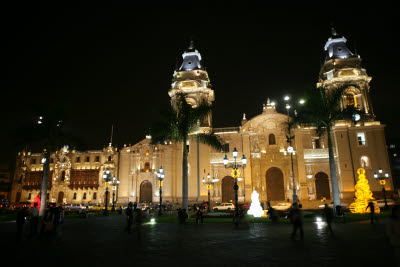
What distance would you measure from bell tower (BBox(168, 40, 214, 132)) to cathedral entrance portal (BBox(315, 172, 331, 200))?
720 inches

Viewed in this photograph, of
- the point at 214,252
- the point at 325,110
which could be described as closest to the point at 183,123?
the point at 325,110

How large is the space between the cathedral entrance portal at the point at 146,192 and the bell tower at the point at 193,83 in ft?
45.0

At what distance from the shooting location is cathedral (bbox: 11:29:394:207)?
40312mm

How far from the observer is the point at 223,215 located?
2497 centimetres

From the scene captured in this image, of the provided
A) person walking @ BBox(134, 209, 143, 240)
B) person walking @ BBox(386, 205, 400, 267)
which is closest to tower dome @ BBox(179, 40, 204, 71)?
person walking @ BBox(134, 209, 143, 240)

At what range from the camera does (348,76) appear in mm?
43156

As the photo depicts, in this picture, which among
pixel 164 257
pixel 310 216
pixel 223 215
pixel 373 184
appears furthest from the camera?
pixel 373 184

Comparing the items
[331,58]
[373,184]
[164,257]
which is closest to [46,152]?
[164,257]

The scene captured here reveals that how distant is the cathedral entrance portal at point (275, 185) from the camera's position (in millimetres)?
43125

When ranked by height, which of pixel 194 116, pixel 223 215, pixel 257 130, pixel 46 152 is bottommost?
pixel 223 215

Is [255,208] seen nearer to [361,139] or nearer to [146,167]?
[361,139]

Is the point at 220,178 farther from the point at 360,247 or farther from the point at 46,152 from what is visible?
the point at 360,247

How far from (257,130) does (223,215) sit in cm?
2256

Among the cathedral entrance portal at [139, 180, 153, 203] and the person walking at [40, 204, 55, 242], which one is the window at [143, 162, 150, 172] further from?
the person walking at [40, 204, 55, 242]
